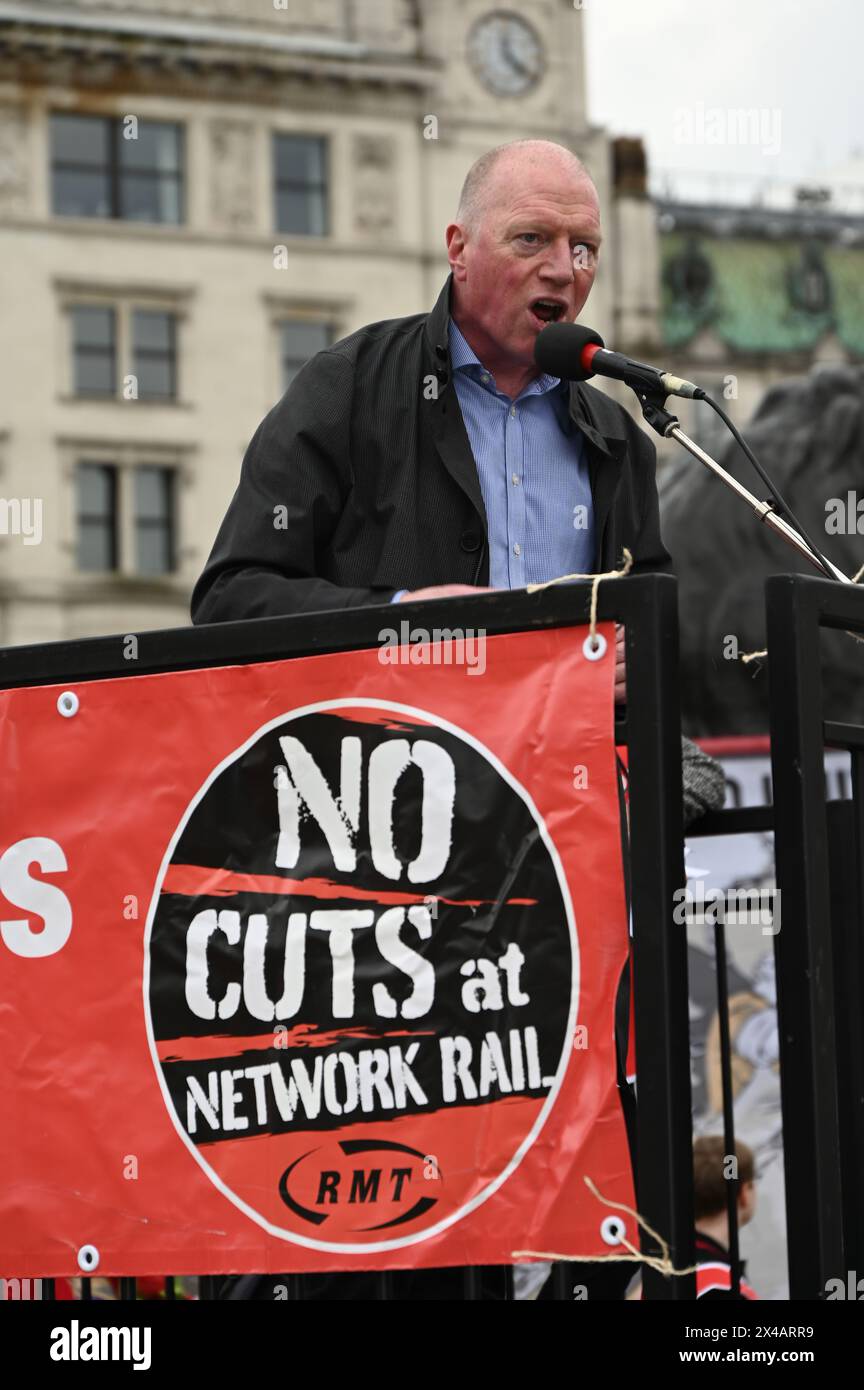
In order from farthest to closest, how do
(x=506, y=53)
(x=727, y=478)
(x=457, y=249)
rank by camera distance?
(x=506, y=53) < (x=457, y=249) < (x=727, y=478)

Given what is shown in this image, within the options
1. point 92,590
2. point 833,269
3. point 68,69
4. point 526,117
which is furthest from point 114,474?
point 833,269

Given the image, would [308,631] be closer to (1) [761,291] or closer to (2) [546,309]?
(2) [546,309]

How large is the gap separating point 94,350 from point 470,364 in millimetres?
33618

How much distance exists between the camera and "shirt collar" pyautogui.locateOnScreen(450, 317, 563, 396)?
3.64 m

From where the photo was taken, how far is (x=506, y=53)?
131ft

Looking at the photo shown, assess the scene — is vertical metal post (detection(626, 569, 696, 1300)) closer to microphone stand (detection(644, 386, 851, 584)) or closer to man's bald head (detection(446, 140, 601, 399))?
microphone stand (detection(644, 386, 851, 584))

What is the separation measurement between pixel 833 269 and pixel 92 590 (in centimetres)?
2065

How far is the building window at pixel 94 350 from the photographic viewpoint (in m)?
36.2

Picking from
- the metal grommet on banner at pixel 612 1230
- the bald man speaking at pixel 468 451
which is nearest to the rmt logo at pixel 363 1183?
the metal grommet on banner at pixel 612 1230

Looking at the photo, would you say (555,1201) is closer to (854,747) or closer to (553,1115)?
(553,1115)

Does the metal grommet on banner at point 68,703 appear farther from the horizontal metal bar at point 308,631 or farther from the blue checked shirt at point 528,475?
the blue checked shirt at point 528,475

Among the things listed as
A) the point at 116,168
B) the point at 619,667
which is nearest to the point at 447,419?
the point at 619,667

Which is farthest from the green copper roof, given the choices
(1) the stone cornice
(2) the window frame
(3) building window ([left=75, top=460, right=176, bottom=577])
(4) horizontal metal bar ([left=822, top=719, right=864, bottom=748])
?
(4) horizontal metal bar ([left=822, top=719, right=864, bottom=748])

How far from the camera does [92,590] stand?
117 ft
